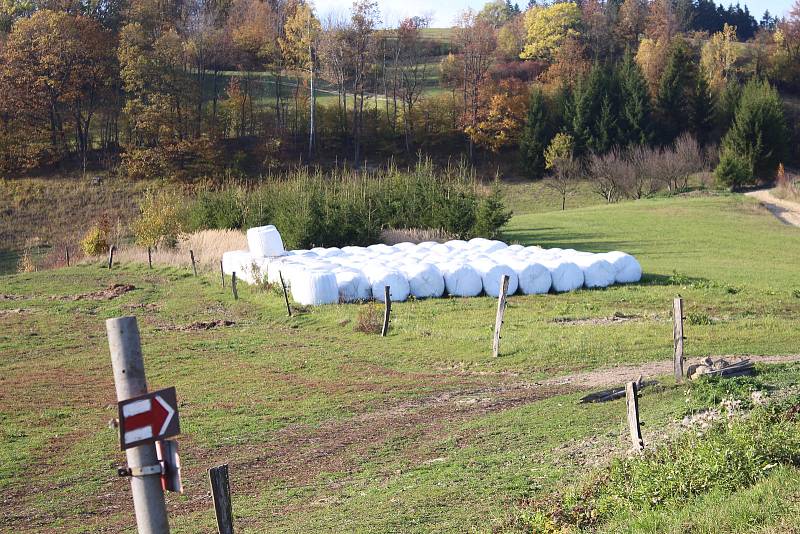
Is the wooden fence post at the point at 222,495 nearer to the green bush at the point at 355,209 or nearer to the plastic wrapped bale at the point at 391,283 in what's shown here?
the plastic wrapped bale at the point at 391,283

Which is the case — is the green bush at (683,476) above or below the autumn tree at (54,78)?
below

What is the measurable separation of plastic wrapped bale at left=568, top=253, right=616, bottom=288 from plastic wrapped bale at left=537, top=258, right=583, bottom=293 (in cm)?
30

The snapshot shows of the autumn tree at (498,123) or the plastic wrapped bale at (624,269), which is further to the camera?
the autumn tree at (498,123)

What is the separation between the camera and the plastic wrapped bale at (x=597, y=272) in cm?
2938

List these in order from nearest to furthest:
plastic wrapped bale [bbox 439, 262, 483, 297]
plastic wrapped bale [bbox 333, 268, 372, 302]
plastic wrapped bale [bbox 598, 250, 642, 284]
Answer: plastic wrapped bale [bbox 333, 268, 372, 302]
plastic wrapped bale [bbox 439, 262, 483, 297]
plastic wrapped bale [bbox 598, 250, 642, 284]

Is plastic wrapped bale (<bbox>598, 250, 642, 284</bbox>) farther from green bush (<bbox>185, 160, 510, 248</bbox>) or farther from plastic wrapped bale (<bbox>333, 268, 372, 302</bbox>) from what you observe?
green bush (<bbox>185, 160, 510, 248</bbox>)

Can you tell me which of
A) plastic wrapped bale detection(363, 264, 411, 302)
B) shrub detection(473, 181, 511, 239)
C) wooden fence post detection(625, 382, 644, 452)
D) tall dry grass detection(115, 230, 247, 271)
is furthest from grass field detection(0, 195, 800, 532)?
shrub detection(473, 181, 511, 239)

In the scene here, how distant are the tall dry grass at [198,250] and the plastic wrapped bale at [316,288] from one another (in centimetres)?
1070

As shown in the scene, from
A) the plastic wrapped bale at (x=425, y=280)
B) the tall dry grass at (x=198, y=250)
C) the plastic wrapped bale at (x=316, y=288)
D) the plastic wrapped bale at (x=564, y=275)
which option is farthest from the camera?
the tall dry grass at (x=198, y=250)

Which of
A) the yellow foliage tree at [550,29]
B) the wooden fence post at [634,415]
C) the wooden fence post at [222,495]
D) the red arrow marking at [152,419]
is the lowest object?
the wooden fence post at [634,415]

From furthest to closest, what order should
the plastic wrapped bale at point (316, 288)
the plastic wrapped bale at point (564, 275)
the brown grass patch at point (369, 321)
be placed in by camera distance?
1. the plastic wrapped bale at point (564, 275)
2. the plastic wrapped bale at point (316, 288)
3. the brown grass patch at point (369, 321)

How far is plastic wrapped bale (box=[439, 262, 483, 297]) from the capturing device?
2817 centimetres

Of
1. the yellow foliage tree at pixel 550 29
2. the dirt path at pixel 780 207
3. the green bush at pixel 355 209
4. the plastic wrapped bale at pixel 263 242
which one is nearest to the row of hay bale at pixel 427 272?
the plastic wrapped bale at pixel 263 242

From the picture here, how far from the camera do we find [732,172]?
216 ft
